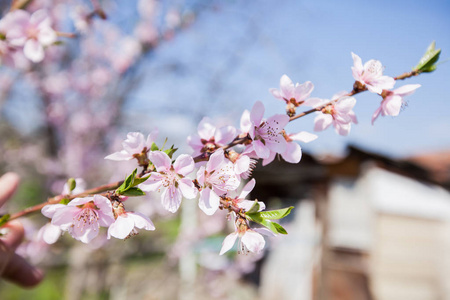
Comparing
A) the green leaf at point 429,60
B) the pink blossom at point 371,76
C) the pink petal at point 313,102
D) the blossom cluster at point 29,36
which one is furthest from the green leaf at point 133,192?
the blossom cluster at point 29,36

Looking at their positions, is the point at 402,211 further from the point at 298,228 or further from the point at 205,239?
the point at 205,239

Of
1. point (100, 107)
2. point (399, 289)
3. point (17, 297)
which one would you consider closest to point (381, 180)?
point (399, 289)

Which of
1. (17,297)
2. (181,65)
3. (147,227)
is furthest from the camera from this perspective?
(17,297)

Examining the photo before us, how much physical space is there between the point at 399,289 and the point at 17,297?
6.44 meters

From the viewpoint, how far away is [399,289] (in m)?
5.54

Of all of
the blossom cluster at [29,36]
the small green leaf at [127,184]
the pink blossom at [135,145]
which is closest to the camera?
the small green leaf at [127,184]

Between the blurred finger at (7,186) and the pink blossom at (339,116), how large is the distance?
0.94 m

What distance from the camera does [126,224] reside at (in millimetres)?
762

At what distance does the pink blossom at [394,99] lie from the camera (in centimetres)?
87

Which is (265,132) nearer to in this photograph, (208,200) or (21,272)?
(208,200)

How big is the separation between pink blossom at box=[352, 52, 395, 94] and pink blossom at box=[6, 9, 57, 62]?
4.06ft

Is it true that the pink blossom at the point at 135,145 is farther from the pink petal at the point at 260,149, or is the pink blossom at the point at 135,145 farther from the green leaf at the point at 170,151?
the pink petal at the point at 260,149

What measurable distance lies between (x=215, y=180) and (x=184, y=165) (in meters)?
0.08

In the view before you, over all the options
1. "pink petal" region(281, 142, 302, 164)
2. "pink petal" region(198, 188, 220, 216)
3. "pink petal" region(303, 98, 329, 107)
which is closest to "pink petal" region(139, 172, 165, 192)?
"pink petal" region(198, 188, 220, 216)
